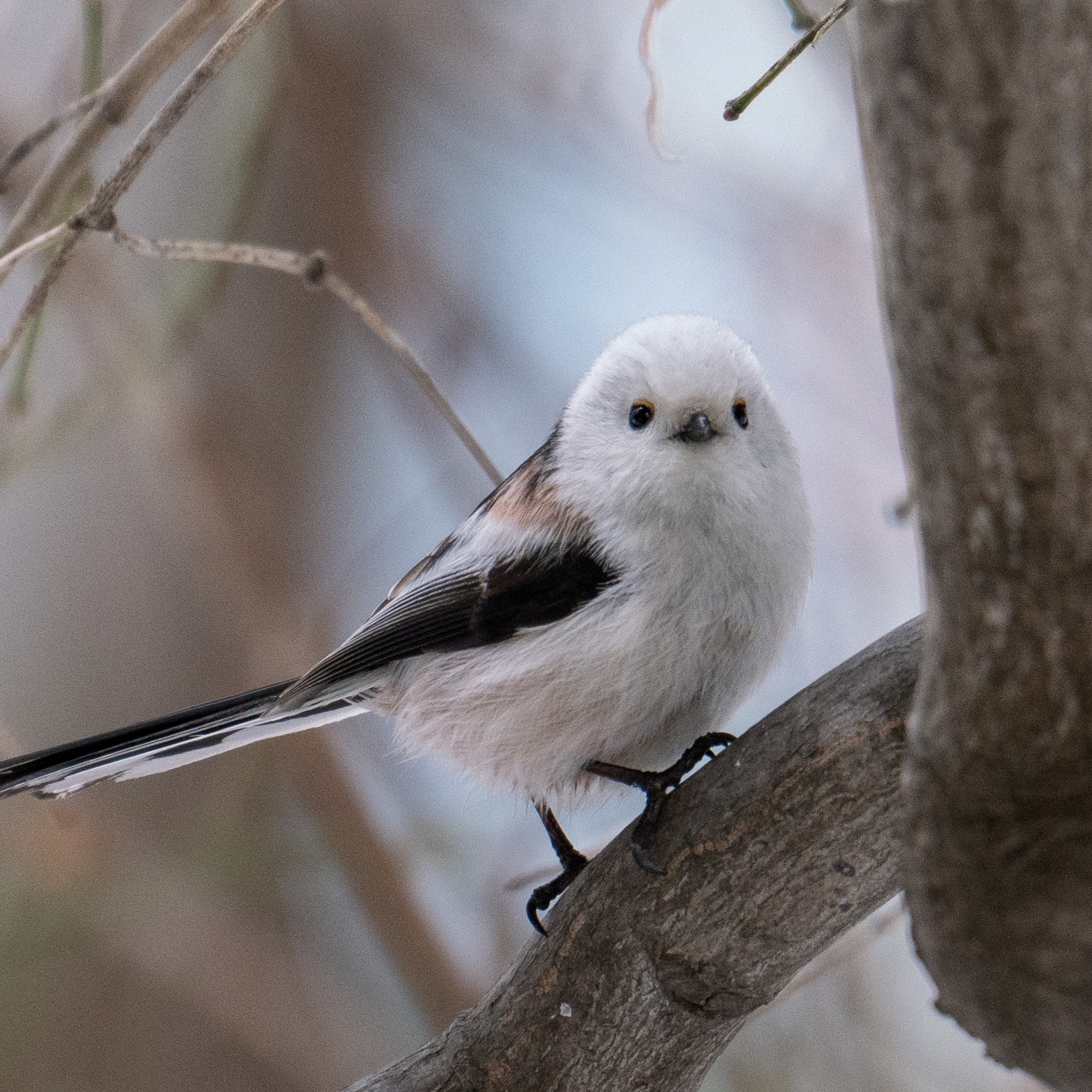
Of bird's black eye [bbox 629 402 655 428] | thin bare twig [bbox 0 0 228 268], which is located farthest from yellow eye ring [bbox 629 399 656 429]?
thin bare twig [bbox 0 0 228 268]

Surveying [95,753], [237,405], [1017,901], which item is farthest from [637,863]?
[237,405]

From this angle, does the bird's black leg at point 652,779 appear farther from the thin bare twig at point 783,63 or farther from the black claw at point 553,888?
the thin bare twig at point 783,63

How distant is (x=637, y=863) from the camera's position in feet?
3.81

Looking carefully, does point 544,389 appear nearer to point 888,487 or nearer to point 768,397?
point 888,487

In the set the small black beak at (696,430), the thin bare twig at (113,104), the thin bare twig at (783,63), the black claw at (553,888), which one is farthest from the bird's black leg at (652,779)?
the thin bare twig at (113,104)

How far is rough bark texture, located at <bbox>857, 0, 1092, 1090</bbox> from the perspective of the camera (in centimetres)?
57

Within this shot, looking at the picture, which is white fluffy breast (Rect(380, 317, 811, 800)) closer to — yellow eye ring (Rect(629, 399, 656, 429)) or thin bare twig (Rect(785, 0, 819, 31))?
yellow eye ring (Rect(629, 399, 656, 429))

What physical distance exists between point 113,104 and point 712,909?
102 cm

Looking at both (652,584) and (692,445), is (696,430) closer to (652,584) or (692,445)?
(692,445)

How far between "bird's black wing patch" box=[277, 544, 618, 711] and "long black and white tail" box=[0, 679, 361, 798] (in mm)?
64

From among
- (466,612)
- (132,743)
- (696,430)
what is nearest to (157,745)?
(132,743)

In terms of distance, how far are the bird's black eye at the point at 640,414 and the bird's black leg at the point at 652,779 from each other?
0.36 meters

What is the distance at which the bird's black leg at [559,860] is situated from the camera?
4.79ft

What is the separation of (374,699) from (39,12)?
1.85 meters
